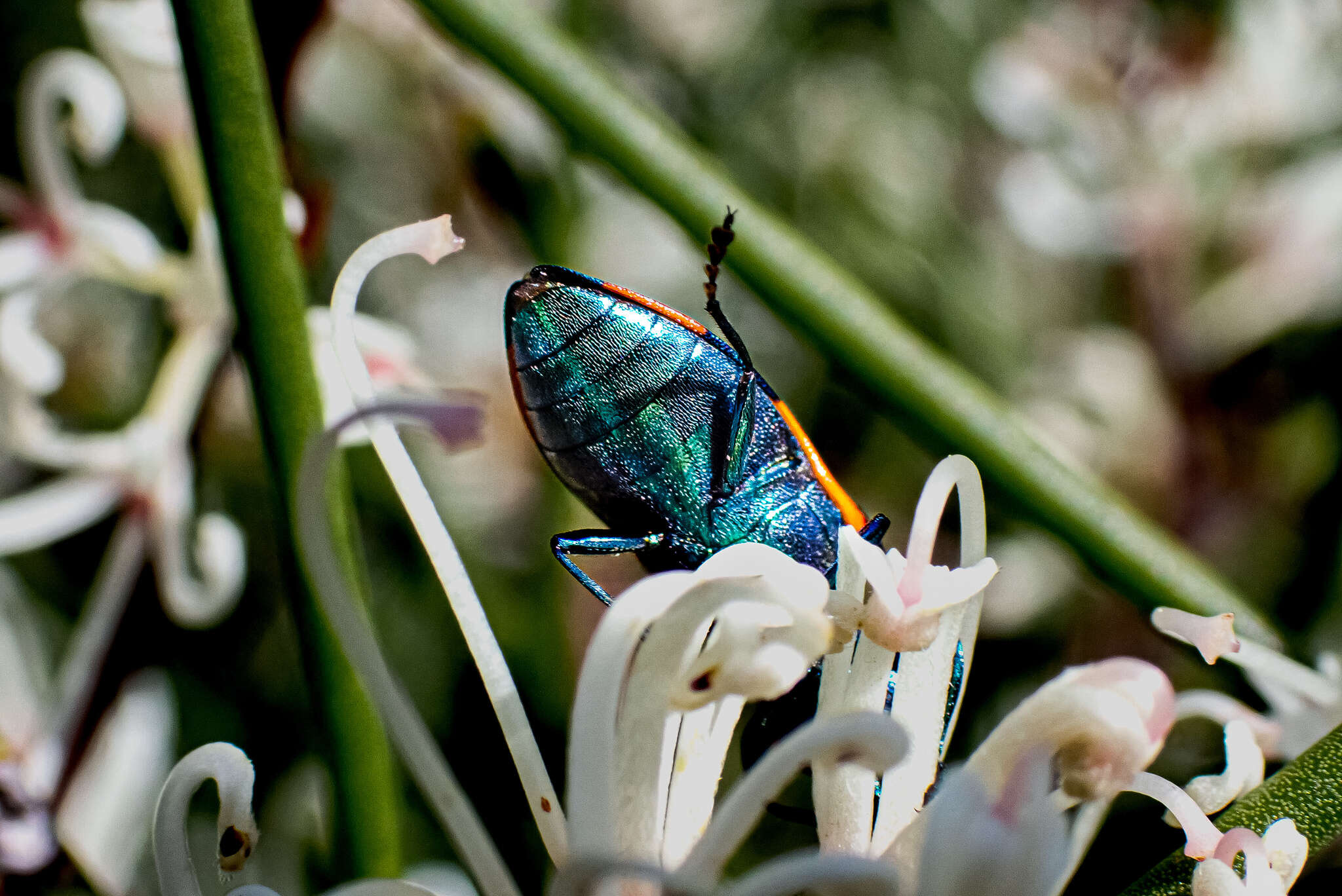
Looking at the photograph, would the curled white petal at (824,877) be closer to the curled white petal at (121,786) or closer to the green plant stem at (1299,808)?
the green plant stem at (1299,808)

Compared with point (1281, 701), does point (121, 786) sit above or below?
below

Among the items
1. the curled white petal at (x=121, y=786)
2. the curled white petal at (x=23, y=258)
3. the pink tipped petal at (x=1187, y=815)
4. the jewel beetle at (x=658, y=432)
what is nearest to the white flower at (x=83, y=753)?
the curled white petal at (x=121, y=786)

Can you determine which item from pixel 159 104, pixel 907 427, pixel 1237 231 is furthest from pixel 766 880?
pixel 1237 231

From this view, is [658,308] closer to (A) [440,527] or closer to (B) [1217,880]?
(A) [440,527]

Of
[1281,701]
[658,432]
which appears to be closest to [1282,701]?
[1281,701]

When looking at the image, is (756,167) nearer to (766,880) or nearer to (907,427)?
(907,427)

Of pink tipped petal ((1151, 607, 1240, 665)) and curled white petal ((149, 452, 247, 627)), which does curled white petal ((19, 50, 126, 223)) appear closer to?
curled white petal ((149, 452, 247, 627))

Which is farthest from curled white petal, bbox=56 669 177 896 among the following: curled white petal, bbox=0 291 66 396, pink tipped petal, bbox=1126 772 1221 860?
pink tipped petal, bbox=1126 772 1221 860
